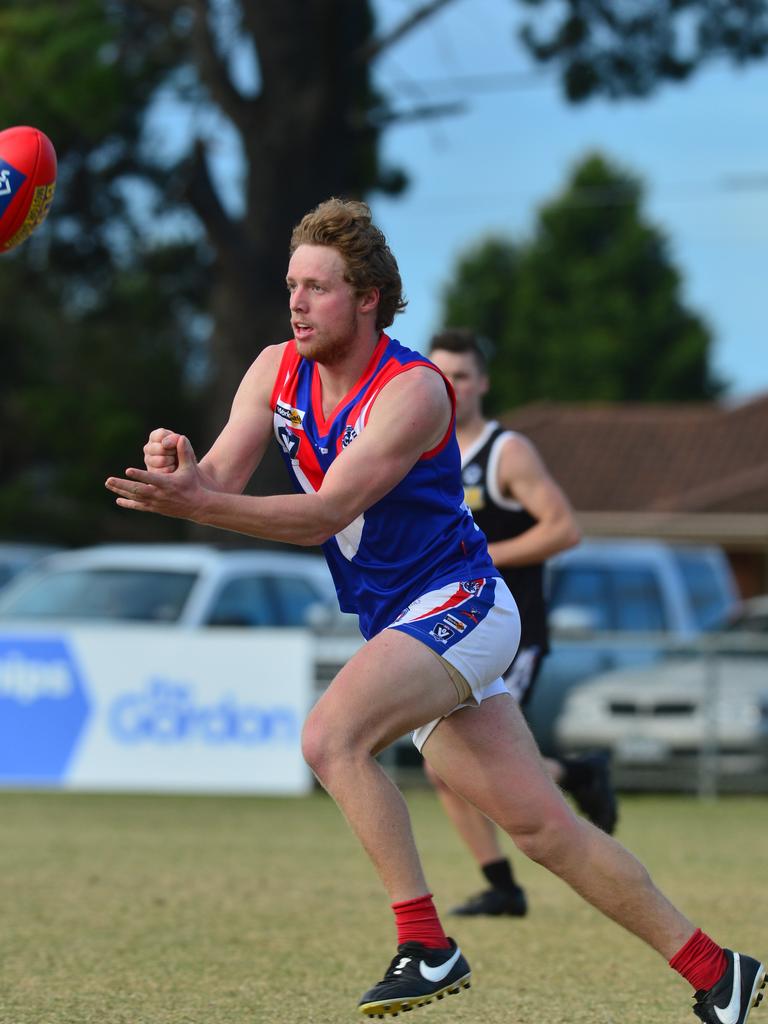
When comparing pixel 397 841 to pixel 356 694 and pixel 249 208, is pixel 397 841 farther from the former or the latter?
pixel 249 208

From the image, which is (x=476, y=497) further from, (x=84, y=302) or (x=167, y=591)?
(x=84, y=302)

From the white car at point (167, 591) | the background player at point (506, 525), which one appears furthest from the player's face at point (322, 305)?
the white car at point (167, 591)

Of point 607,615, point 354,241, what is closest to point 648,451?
point 607,615

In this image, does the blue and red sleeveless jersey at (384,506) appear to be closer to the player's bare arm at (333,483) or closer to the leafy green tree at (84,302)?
the player's bare arm at (333,483)

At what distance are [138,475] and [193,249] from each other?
87.0 feet

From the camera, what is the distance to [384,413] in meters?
5.01

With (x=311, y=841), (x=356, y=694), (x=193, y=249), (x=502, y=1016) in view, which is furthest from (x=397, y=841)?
(x=193, y=249)

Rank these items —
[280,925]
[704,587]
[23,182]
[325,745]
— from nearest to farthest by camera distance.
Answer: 1. [325,745]
2. [23,182]
3. [280,925]
4. [704,587]

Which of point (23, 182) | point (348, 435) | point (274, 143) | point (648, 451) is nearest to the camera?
point (348, 435)

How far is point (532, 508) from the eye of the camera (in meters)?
8.28

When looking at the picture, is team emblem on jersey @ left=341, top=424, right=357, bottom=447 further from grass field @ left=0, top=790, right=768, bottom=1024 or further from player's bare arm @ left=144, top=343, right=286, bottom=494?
grass field @ left=0, top=790, right=768, bottom=1024

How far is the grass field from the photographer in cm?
604

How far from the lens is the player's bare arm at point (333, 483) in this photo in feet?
15.1

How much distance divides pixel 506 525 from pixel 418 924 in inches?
138
